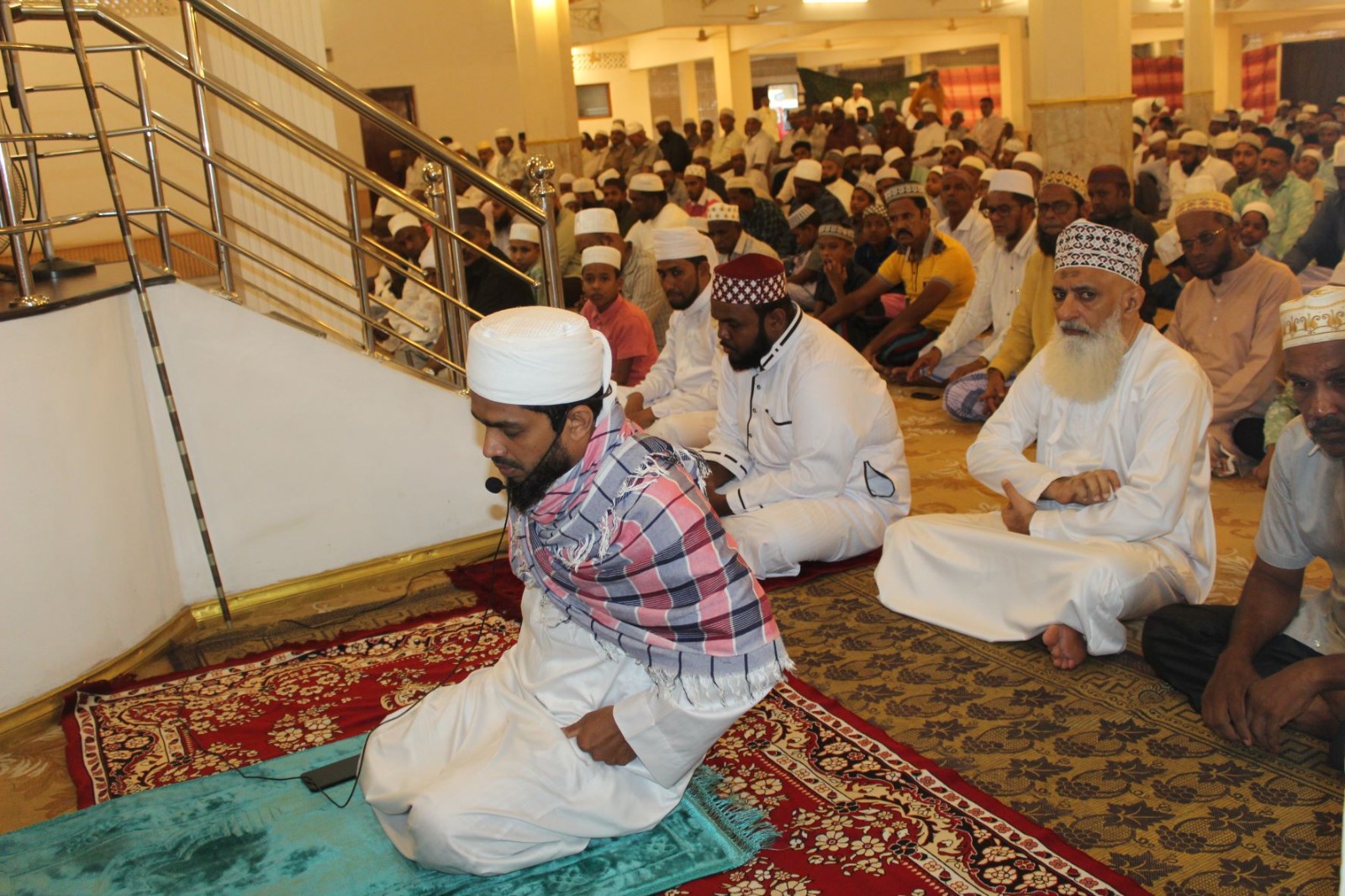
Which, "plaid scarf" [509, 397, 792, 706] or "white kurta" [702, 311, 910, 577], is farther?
"white kurta" [702, 311, 910, 577]

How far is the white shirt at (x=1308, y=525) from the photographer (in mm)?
2426

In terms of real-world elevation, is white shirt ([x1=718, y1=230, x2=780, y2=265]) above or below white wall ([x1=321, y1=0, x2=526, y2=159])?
below

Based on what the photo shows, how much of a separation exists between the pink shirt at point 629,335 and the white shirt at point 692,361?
0.27m

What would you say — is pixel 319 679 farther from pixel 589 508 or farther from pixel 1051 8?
pixel 1051 8

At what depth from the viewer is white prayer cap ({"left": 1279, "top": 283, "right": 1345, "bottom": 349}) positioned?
2256 mm

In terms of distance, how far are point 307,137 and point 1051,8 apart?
6.78 m

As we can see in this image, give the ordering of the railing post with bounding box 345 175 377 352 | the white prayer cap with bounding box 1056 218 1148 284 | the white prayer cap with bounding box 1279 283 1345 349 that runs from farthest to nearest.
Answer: the railing post with bounding box 345 175 377 352, the white prayer cap with bounding box 1056 218 1148 284, the white prayer cap with bounding box 1279 283 1345 349

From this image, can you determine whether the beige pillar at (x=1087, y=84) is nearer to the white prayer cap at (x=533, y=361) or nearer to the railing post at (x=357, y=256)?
the railing post at (x=357, y=256)

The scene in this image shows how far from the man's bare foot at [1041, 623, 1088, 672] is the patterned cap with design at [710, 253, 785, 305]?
132 centimetres

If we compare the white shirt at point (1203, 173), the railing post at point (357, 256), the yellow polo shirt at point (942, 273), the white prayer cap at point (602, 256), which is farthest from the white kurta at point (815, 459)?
the white shirt at point (1203, 173)

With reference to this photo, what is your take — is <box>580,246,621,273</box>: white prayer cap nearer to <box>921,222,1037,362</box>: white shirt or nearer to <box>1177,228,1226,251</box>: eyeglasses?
<box>921,222,1037,362</box>: white shirt

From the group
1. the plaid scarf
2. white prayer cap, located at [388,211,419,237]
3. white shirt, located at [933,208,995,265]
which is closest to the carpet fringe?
the plaid scarf

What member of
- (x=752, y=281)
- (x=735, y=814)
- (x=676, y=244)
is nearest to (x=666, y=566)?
(x=735, y=814)

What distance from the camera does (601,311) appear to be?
217 inches
